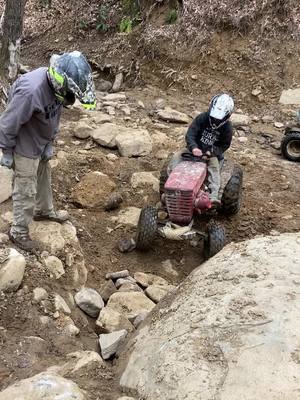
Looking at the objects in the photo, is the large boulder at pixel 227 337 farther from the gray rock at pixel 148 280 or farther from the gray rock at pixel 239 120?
the gray rock at pixel 239 120

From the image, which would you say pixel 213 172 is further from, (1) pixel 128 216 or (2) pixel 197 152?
(1) pixel 128 216

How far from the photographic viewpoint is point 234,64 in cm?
1013

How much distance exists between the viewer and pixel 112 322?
4508mm

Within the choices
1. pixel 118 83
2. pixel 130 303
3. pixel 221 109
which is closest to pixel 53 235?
pixel 130 303

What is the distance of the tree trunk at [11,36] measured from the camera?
8156 mm

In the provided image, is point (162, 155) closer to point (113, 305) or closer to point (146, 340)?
point (113, 305)

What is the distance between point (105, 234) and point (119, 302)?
1.35m

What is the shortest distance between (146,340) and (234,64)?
7405mm

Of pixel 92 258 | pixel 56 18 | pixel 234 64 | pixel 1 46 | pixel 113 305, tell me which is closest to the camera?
pixel 113 305

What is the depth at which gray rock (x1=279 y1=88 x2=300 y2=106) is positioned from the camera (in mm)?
9625

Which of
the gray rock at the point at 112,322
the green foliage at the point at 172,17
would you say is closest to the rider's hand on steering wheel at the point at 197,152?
the gray rock at the point at 112,322

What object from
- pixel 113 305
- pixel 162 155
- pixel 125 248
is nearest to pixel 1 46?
pixel 162 155

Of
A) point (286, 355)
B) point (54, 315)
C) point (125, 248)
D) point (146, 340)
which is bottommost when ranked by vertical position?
point (125, 248)

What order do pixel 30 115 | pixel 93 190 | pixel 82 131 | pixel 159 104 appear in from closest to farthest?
pixel 30 115, pixel 93 190, pixel 82 131, pixel 159 104
